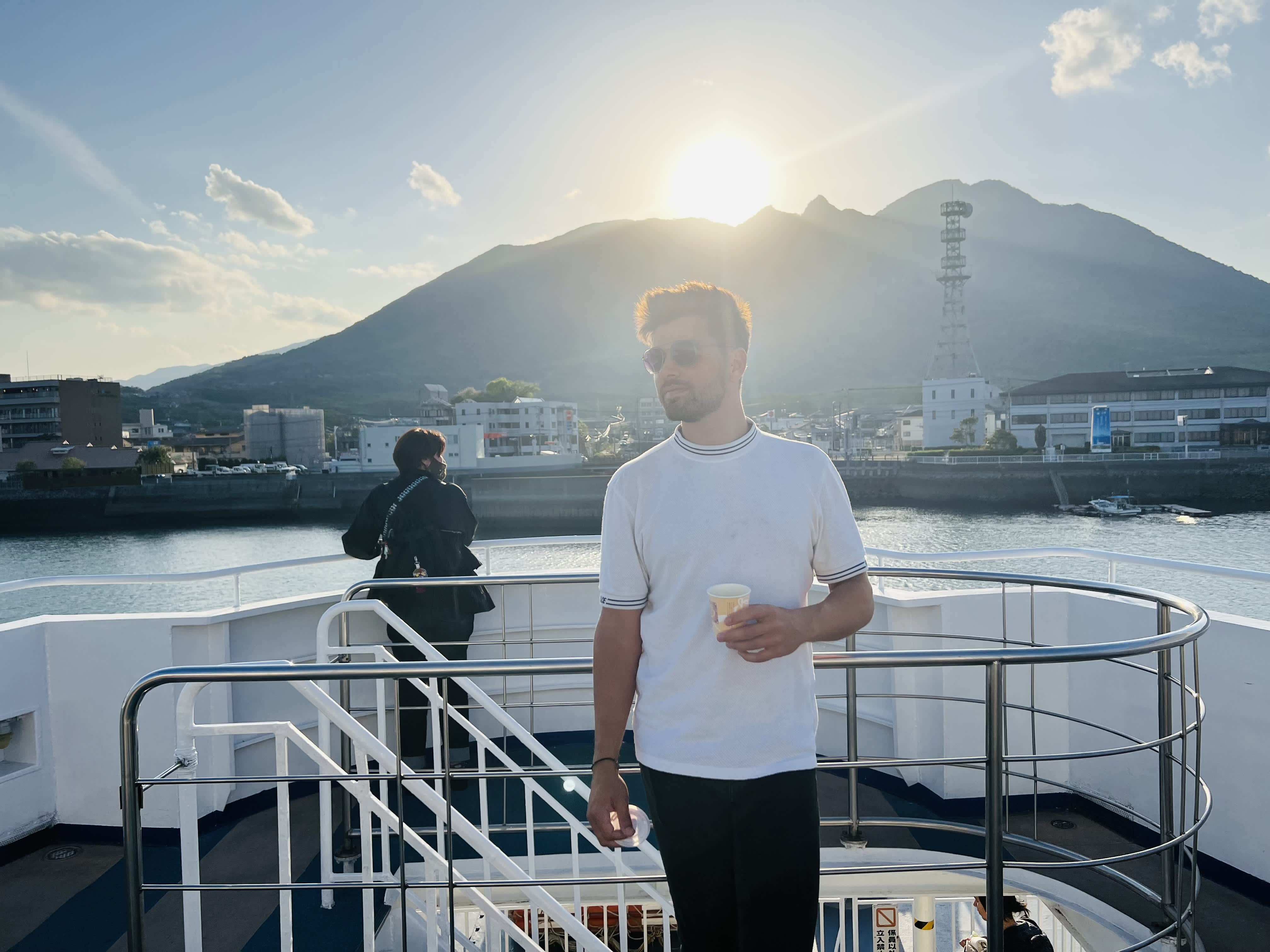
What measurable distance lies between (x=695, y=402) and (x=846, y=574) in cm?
38

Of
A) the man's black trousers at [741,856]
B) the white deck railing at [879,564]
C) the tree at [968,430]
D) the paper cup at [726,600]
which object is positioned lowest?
the man's black trousers at [741,856]

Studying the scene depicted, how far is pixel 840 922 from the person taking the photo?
104 inches

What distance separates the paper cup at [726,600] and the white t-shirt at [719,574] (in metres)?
0.08

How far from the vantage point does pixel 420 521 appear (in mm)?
3551

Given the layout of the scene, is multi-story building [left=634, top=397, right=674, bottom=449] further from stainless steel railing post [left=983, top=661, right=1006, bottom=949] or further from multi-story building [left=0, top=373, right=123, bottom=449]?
multi-story building [left=0, top=373, right=123, bottom=449]

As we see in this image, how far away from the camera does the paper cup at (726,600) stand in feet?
3.93

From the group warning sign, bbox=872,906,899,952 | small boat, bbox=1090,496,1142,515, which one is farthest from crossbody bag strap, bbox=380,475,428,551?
small boat, bbox=1090,496,1142,515

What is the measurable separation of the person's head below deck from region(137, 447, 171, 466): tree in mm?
72036

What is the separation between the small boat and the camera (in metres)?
37.2

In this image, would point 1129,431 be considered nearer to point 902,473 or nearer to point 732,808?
point 902,473

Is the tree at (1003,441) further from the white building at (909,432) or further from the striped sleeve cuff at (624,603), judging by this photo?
the striped sleeve cuff at (624,603)

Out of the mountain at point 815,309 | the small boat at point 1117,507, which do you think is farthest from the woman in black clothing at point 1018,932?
the mountain at point 815,309

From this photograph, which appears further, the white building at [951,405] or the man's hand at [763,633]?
the white building at [951,405]

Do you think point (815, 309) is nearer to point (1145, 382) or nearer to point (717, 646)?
point (1145, 382)
